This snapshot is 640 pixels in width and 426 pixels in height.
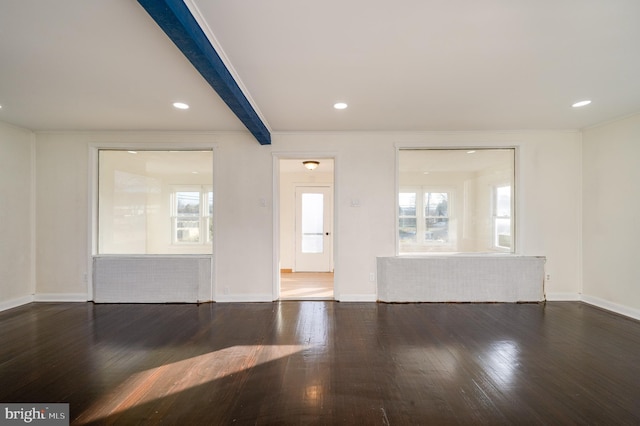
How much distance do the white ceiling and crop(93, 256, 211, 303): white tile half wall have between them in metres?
2.00

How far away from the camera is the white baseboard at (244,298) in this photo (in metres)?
4.23

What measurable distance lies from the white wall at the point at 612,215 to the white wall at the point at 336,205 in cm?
15

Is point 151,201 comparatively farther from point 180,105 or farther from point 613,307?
point 613,307

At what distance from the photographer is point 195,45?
181 centimetres

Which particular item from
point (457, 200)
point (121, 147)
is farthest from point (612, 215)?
point (121, 147)

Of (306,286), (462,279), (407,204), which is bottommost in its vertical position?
(306,286)

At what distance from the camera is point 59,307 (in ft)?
13.0

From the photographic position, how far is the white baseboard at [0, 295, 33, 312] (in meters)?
3.86

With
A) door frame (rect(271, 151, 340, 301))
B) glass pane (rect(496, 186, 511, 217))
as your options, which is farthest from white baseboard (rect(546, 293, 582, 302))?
door frame (rect(271, 151, 340, 301))

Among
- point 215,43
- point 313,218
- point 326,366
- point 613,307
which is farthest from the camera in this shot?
point 313,218

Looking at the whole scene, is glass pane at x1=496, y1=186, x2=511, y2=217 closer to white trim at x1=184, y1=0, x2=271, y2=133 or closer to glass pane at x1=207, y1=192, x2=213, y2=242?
white trim at x1=184, y1=0, x2=271, y2=133

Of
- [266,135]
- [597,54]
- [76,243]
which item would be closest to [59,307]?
[76,243]

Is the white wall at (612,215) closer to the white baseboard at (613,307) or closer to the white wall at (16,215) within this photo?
the white baseboard at (613,307)

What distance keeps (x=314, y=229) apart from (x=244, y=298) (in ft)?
9.17
